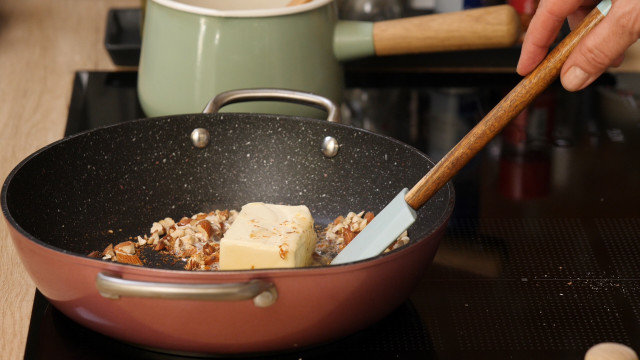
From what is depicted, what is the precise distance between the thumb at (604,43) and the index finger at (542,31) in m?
0.06

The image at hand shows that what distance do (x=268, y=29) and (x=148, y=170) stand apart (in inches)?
9.5

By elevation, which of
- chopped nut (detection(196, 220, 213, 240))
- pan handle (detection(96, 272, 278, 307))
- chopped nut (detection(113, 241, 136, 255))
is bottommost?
chopped nut (detection(113, 241, 136, 255))

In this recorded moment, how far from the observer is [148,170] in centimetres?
100

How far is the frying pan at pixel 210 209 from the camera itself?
0.64m

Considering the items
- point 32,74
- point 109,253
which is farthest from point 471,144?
point 32,74

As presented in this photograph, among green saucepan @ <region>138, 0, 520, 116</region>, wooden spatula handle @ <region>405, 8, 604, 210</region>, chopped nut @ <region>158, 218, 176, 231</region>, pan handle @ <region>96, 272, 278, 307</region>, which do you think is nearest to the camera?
pan handle @ <region>96, 272, 278, 307</region>

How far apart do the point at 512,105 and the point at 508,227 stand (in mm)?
293

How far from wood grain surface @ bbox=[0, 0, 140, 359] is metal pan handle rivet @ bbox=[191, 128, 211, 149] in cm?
25

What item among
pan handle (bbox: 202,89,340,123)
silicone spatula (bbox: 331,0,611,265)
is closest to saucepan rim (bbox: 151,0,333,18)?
pan handle (bbox: 202,89,340,123)

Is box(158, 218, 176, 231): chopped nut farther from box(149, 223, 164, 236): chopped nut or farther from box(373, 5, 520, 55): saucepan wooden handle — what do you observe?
box(373, 5, 520, 55): saucepan wooden handle

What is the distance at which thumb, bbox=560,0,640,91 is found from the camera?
27.2 inches

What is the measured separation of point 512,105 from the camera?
2.39 ft

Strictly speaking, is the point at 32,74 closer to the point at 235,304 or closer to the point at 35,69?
the point at 35,69

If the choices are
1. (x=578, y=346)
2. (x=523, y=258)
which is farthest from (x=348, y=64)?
(x=578, y=346)
